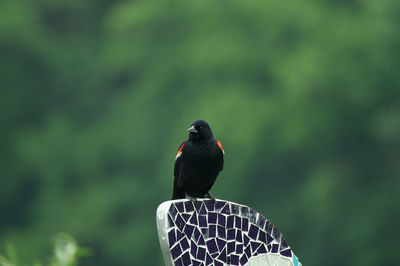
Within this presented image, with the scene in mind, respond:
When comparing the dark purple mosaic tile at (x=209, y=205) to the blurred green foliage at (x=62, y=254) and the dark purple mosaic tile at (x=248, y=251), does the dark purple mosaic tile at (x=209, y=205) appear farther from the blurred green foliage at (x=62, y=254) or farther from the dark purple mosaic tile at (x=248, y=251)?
the blurred green foliage at (x=62, y=254)

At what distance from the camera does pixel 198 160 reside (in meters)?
4.38

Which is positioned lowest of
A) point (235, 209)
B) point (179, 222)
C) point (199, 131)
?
point (179, 222)

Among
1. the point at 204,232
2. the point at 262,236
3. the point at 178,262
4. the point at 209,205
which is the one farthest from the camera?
the point at 262,236

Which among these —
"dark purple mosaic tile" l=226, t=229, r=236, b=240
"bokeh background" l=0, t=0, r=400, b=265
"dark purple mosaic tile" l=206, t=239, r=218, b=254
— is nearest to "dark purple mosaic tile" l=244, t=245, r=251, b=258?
"dark purple mosaic tile" l=226, t=229, r=236, b=240

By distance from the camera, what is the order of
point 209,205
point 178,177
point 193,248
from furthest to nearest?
point 178,177 < point 209,205 < point 193,248

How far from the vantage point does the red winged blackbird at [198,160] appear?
173 inches

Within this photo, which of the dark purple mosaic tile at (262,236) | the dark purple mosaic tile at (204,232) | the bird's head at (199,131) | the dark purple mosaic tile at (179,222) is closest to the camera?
the dark purple mosaic tile at (179,222)

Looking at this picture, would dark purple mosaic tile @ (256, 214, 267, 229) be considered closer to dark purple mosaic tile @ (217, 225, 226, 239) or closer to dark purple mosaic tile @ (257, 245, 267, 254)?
dark purple mosaic tile @ (257, 245, 267, 254)

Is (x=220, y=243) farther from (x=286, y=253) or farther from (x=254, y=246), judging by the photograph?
(x=286, y=253)

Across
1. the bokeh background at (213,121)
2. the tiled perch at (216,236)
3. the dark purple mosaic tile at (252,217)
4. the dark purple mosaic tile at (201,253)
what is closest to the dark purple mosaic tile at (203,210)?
the tiled perch at (216,236)

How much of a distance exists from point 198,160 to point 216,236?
764 mm

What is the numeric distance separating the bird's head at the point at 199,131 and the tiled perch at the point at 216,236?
682mm

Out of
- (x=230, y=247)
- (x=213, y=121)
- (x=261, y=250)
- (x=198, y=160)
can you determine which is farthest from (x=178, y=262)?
(x=213, y=121)

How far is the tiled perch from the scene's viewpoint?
354 centimetres
